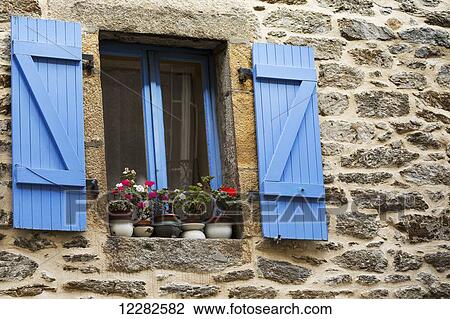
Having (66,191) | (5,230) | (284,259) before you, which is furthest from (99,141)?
(284,259)

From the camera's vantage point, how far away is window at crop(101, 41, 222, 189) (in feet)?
20.0

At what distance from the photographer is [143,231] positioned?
5730 mm

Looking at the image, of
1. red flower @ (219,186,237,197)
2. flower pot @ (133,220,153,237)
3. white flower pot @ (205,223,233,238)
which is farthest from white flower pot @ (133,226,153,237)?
red flower @ (219,186,237,197)

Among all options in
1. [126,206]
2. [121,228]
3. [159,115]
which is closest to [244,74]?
[159,115]

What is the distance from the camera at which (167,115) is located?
6.26 m

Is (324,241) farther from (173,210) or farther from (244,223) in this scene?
(173,210)

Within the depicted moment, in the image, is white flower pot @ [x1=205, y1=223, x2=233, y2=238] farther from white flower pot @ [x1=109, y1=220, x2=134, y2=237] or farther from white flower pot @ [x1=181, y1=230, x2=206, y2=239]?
white flower pot @ [x1=109, y1=220, x2=134, y2=237]

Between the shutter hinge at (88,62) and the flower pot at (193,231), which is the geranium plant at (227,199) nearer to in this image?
the flower pot at (193,231)

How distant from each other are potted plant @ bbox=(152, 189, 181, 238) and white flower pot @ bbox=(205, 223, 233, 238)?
176 millimetres

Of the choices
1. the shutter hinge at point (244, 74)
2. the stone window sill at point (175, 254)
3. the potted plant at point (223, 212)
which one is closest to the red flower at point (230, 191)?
the potted plant at point (223, 212)

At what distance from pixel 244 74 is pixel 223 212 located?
2.84 ft

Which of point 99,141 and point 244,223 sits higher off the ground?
point 99,141

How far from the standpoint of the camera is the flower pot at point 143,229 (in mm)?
5730

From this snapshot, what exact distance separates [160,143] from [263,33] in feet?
3.13
